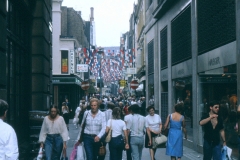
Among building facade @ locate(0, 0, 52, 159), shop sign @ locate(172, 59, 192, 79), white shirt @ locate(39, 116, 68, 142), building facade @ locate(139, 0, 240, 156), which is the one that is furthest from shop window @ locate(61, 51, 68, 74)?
white shirt @ locate(39, 116, 68, 142)

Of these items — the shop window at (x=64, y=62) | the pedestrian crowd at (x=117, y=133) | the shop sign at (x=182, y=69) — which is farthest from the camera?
the shop window at (x=64, y=62)

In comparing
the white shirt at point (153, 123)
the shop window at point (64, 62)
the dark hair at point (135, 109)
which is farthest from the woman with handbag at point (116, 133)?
the shop window at point (64, 62)

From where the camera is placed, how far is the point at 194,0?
18703 mm

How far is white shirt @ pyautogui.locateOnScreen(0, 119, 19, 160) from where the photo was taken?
6.05m

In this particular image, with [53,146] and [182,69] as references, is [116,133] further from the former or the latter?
[182,69]

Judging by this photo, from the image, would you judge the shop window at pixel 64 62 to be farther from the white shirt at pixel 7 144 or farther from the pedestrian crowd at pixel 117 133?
the white shirt at pixel 7 144

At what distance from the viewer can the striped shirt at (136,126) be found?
12898 millimetres

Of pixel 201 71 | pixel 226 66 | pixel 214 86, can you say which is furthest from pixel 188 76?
pixel 226 66

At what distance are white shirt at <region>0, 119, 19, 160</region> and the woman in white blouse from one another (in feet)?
20.7

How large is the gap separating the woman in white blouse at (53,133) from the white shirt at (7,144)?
248 inches

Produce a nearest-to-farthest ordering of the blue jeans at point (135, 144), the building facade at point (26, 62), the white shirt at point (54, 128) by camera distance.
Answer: the white shirt at point (54, 128) < the blue jeans at point (135, 144) < the building facade at point (26, 62)

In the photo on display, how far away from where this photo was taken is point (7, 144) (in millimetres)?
6090

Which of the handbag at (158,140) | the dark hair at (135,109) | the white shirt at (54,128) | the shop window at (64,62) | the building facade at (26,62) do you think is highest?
the shop window at (64,62)

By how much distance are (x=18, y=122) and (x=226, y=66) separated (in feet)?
19.1
